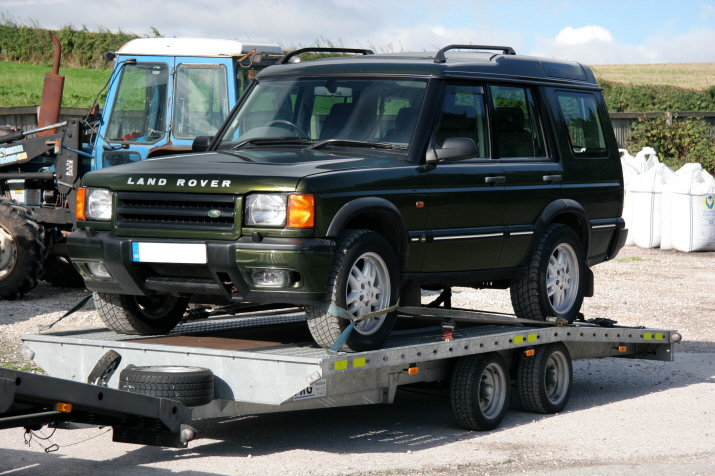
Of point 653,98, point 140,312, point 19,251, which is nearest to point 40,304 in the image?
point 19,251

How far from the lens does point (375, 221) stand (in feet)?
21.3

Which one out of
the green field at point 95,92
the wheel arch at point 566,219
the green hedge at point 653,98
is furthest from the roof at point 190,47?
the green hedge at point 653,98

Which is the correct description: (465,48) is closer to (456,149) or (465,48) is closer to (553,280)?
(456,149)

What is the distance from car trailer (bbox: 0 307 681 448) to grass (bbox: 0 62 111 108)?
1961 cm

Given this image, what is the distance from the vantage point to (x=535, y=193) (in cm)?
775

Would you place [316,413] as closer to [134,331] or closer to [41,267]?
[134,331]

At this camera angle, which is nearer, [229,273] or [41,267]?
[229,273]

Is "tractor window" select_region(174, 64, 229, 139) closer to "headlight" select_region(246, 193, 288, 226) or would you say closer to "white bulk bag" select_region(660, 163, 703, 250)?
"headlight" select_region(246, 193, 288, 226)

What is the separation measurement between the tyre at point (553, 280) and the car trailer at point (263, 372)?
0.21m

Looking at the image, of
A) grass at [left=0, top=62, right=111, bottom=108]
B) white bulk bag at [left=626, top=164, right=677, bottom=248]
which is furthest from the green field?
white bulk bag at [left=626, top=164, right=677, bottom=248]

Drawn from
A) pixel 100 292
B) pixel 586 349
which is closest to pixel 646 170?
pixel 586 349

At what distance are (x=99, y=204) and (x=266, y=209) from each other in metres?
1.27

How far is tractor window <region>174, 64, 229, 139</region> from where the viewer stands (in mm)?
11539

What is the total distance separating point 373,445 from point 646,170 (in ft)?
49.8
